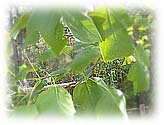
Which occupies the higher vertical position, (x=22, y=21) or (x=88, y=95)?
(x=22, y=21)

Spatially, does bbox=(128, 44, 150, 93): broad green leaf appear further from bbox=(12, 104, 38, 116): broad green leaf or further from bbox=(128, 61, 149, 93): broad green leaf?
bbox=(12, 104, 38, 116): broad green leaf

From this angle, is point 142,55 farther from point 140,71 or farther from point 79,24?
point 79,24

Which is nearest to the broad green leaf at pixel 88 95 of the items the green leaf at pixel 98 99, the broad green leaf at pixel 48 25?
the green leaf at pixel 98 99

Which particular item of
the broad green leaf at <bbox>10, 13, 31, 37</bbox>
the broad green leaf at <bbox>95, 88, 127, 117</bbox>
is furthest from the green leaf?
the broad green leaf at <bbox>10, 13, 31, 37</bbox>

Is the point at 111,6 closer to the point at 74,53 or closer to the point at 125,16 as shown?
the point at 125,16

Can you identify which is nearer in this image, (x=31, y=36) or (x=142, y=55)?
(x=31, y=36)

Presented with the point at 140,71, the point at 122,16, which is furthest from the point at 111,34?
the point at 140,71

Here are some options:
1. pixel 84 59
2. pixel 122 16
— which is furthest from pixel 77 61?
pixel 122 16

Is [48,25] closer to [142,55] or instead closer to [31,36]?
[31,36]
